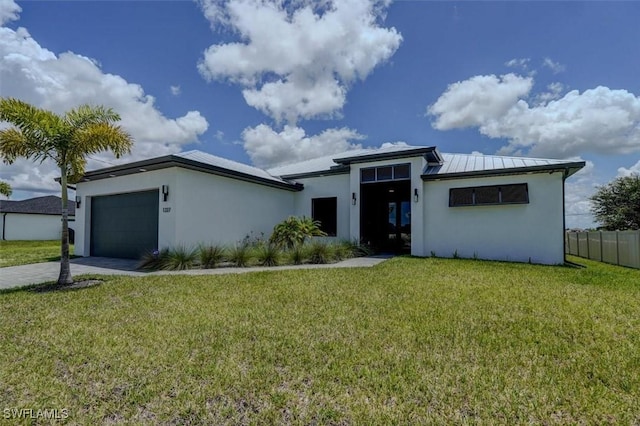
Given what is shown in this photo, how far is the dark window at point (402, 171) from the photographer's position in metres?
12.8

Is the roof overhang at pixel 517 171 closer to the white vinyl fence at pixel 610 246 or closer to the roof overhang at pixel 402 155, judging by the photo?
the roof overhang at pixel 402 155

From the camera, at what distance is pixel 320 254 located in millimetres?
10891

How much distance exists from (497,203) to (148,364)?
12.0 m

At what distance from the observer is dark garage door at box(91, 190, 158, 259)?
11305mm

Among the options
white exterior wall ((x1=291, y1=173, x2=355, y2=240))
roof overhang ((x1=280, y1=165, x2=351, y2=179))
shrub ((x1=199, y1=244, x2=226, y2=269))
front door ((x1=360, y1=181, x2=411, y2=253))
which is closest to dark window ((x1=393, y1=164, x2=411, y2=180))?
front door ((x1=360, y1=181, x2=411, y2=253))

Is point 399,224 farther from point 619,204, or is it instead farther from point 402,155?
point 619,204

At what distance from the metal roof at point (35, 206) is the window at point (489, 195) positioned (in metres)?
29.1

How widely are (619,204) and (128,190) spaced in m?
36.0

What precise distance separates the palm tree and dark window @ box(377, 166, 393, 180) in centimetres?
915

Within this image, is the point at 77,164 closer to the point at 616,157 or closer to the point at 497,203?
the point at 497,203

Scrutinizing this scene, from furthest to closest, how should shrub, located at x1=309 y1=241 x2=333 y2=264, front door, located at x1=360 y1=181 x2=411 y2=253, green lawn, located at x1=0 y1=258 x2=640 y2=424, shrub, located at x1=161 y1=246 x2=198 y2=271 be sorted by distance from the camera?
1. front door, located at x1=360 y1=181 x2=411 y2=253
2. shrub, located at x1=309 y1=241 x2=333 y2=264
3. shrub, located at x1=161 y1=246 x2=198 y2=271
4. green lawn, located at x1=0 y1=258 x2=640 y2=424

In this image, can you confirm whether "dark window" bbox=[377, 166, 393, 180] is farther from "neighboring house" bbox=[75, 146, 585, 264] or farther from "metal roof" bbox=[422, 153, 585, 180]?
"metal roof" bbox=[422, 153, 585, 180]

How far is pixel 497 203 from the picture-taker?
11539 millimetres

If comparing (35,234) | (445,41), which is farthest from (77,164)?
(35,234)
